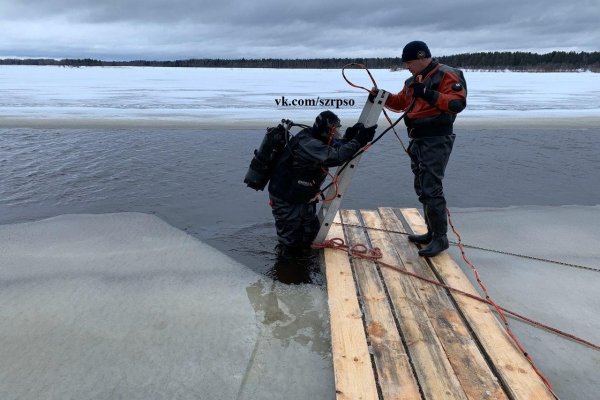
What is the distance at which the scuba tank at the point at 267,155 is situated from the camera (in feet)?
11.9

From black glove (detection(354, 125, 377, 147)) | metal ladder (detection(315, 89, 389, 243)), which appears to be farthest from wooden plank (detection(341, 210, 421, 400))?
black glove (detection(354, 125, 377, 147))

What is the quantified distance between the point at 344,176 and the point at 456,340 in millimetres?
1631

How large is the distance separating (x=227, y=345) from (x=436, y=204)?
76.5 inches

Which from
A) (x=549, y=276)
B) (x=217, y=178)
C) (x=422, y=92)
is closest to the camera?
(x=422, y=92)

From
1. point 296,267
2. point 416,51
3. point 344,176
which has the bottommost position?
point 296,267

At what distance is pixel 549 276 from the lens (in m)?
3.67

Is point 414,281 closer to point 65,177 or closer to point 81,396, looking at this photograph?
point 81,396

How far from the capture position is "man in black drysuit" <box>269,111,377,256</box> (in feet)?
11.3

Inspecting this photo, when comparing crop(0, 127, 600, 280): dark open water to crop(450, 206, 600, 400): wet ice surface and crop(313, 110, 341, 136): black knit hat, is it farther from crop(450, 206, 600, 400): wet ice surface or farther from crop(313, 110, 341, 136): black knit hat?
crop(313, 110, 341, 136): black knit hat

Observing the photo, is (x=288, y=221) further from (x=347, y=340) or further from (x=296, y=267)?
(x=347, y=340)

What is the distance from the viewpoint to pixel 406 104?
3.79 metres

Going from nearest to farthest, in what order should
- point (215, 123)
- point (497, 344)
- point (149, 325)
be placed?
point (497, 344)
point (149, 325)
point (215, 123)

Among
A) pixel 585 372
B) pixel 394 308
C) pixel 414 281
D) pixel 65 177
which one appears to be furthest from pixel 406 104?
pixel 65 177

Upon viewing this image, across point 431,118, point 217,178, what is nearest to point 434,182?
point 431,118
